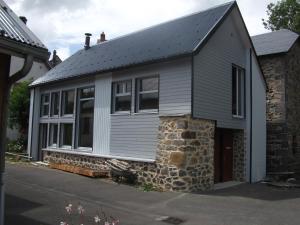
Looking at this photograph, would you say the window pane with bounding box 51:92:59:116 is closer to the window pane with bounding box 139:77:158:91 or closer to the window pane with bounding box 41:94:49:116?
the window pane with bounding box 41:94:49:116

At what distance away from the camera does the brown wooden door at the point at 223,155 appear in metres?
15.8

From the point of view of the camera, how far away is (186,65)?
43.2ft

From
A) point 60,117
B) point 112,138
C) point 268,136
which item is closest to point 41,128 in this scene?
point 60,117

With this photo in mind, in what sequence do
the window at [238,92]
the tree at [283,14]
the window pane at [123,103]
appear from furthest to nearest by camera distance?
the tree at [283,14] → the window at [238,92] → the window pane at [123,103]

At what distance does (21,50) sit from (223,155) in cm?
1169

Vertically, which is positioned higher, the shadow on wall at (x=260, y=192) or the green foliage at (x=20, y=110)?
the green foliage at (x=20, y=110)

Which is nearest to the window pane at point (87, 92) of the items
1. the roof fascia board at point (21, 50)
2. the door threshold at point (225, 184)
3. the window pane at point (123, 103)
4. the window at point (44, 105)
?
the window pane at point (123, 103)

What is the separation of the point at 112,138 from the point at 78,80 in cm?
376

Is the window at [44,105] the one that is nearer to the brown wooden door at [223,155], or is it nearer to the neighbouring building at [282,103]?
the brown wooden door at [223,155]

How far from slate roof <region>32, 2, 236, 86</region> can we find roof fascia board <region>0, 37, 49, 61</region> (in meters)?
7.20

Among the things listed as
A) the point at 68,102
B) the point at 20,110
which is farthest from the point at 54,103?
the point at 20,110

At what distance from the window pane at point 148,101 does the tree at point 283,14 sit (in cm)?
2547

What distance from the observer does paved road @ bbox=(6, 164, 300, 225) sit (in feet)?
29.9

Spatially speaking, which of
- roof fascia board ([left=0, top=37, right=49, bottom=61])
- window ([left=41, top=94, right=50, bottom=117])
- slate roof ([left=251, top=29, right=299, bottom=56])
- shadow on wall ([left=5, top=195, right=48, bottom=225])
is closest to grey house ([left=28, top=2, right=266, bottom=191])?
window ([left=41, top=94, right=50, bottom=117])
